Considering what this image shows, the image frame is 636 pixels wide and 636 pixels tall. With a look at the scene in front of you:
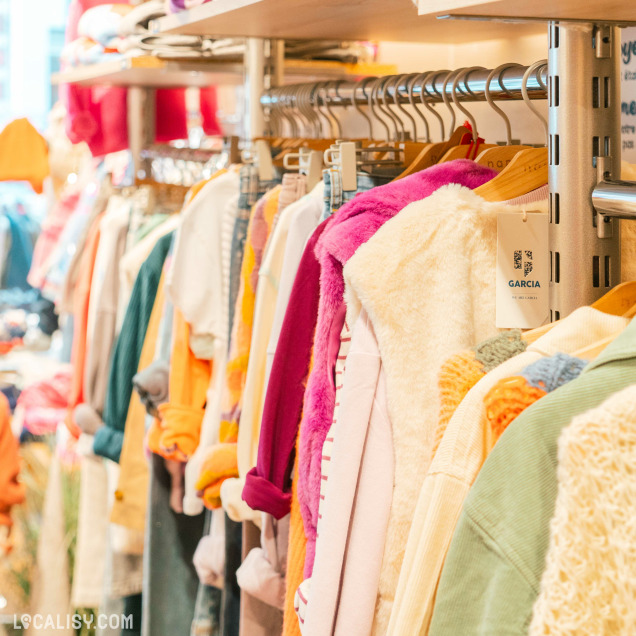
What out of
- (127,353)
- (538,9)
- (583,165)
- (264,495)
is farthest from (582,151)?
(127,353)

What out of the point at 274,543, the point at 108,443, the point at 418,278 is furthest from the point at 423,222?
the point at 108,443

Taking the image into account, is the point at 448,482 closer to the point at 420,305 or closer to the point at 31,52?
the point at 420,305

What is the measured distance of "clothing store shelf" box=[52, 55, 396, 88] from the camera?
212 cm

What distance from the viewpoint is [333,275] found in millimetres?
1049

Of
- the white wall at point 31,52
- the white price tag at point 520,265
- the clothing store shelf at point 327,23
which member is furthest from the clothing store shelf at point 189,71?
the white wall at point 31,52

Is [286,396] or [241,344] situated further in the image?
[241,344]

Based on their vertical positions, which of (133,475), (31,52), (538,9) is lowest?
(133,475)

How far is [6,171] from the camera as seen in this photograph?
10.0 ft

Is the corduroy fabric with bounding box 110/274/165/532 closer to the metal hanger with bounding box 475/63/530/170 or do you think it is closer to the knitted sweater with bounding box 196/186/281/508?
the knitted sweater with bounding box 196/186/281/508

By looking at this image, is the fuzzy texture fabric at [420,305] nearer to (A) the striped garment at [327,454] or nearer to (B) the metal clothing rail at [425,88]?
(A) the striped garment at [327,454]

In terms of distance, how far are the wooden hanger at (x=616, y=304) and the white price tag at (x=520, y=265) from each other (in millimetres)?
116

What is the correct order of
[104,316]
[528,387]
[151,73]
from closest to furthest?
1. [528,387]
2. [104,316]
3. [151,73]

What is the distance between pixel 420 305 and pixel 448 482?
26cm

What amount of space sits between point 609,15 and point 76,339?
68.3 inches
